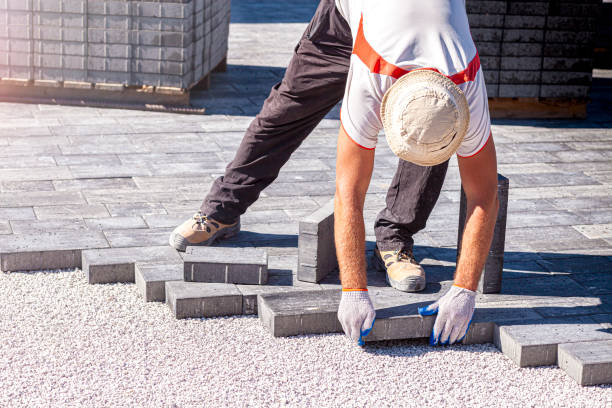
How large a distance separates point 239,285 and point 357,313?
2.04 feet

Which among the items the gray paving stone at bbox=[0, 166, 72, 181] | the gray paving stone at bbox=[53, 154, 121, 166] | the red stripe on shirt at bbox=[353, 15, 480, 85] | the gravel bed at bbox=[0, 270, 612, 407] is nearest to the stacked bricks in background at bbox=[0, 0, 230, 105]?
the gray paving stone at bbox=[53, 154, 121, 166]

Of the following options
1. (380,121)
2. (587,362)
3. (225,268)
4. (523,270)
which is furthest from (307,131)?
(587,362)

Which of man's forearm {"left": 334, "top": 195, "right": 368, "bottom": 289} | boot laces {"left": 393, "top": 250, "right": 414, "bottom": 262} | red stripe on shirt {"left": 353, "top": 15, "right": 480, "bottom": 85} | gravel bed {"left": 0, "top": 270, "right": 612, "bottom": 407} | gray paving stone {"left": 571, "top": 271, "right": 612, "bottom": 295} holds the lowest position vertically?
gravel bed {"left": 0, "top": 270, "right": 612, "bottom": 407}

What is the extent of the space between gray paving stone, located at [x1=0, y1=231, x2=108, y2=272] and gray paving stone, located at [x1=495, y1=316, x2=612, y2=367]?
1.83m

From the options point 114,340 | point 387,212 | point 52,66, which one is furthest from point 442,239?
point 52,66

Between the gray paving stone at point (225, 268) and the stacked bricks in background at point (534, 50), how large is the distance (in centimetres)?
360

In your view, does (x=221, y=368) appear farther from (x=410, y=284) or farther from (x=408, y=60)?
(x=408, y=60)

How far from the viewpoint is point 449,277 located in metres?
3.84

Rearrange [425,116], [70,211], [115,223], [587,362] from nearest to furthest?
[425,116] → [587,362] → [115,223] → [70,211]

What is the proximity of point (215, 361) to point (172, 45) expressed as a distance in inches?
151

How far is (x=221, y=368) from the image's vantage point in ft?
10.4

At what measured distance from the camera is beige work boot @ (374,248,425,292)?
3.66 meters

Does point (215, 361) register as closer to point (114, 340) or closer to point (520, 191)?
point (114, 340)

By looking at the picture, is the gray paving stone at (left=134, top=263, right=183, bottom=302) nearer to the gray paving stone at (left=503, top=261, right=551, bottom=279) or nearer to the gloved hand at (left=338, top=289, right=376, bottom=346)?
the gloved hand at (left=338, top=289, right=376, bottom=346)
